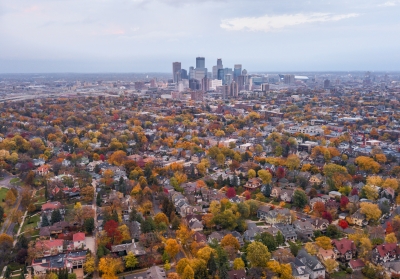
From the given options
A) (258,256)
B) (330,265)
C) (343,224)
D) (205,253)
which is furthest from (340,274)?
(205,253)

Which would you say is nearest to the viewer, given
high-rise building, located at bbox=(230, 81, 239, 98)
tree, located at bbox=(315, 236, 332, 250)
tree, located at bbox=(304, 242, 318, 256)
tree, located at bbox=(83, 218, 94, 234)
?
tree, located at bbox=(304, 242, 318, 256)

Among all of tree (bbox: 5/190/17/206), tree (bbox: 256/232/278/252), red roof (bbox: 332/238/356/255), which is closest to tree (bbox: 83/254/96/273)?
tree (bbox: 256/232/278/252)

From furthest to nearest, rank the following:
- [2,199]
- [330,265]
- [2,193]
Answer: [2,193] → [2,199] → [330,265]

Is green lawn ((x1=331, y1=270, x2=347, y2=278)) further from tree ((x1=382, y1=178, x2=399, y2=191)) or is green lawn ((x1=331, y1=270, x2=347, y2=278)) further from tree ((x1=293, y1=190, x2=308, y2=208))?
tree ((x1=382, y1=178, x2=399, y2=191))

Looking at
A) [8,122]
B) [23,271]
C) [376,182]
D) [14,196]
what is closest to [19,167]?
[14,196]

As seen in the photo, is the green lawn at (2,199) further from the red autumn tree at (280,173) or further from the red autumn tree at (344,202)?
the red autumn tree at (344,202)

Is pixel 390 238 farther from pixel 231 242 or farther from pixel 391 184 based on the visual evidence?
pixel 231 242

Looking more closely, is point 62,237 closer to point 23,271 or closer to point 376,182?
point 23,271
